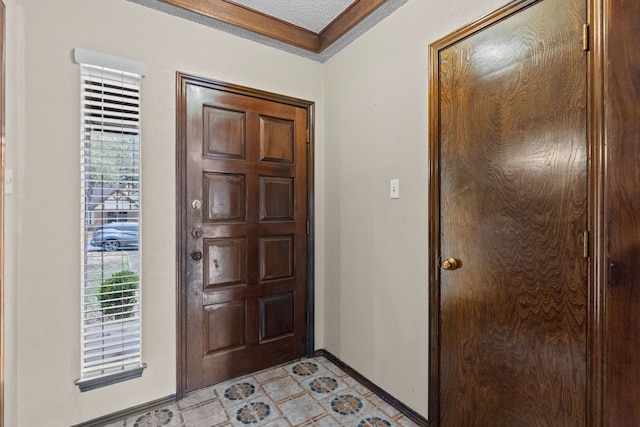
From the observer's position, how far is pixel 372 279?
6.82 feet

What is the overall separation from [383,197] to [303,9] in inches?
53.5

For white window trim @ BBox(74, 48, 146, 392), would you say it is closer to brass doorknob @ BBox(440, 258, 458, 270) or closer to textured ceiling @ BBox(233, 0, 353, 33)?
textured ceiling @ BBox(233, 0, 353, 33)

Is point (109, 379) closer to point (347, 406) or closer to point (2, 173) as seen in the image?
point (2, 173)

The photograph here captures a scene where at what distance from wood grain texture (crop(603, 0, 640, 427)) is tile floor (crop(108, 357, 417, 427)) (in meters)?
1.04

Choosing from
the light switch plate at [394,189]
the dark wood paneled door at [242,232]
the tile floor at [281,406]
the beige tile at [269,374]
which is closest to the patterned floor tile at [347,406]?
the tile floor at [281,406]

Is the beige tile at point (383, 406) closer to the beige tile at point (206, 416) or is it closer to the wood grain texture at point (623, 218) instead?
the beige tile at point (206, 416)

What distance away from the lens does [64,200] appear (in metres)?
1.64

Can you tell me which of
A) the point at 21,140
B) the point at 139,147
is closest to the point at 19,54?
the point at 21,140

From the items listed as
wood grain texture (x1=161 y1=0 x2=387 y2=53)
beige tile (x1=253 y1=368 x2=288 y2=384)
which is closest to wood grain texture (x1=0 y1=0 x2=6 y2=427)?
wood grain texture (x1=161 y1=0 x2=387 y2=53)

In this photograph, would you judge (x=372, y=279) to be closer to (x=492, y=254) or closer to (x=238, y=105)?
(x=492, y=254)

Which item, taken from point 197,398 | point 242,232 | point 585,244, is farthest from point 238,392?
point 585,244

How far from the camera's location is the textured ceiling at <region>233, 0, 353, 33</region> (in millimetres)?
1987

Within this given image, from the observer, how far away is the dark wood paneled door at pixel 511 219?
116 centimetres

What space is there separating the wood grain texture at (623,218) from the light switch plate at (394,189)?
97 cm
